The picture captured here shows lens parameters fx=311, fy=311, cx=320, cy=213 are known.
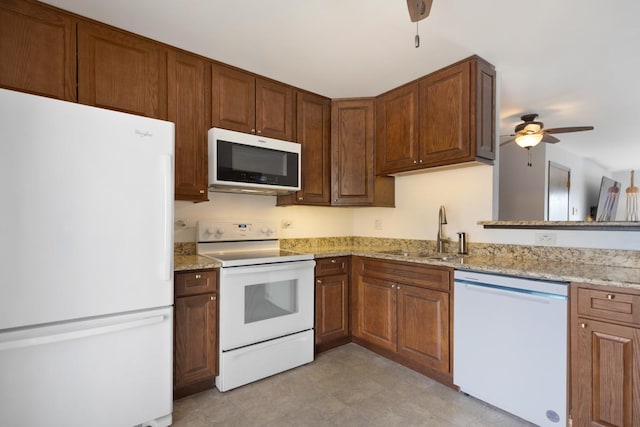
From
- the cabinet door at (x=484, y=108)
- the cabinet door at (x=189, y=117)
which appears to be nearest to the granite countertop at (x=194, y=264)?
the cabinet door at (x=189, y=117)

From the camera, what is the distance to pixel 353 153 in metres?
3.03

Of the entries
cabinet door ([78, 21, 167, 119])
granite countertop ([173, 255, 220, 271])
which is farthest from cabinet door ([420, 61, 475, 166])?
cabinet door ([78, 21, 167, 119])

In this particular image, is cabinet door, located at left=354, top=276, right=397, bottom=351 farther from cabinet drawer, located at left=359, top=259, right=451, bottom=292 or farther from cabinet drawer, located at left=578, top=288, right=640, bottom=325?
cabinet drawer, located at left=578, top=288, right=640, bottom=325

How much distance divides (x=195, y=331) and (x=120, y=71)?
1.72m

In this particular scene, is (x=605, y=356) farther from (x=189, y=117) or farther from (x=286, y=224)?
(x=189, y=117)

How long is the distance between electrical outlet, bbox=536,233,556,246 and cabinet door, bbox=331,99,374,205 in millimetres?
1359

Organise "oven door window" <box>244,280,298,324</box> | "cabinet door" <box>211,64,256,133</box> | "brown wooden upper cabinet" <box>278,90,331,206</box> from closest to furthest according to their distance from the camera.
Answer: "oven door window" <box>244,280,298,324</box> < "cabinet door" <box>211,64,256,133</box> < "brown wooden upper cabinet" <box>278,90,331,206</box>

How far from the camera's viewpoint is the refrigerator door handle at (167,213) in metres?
1.71

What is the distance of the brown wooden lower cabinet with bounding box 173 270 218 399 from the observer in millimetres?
1951

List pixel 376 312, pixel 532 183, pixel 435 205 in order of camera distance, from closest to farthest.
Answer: pixel 376 312
pixel 435 205
pixel 532 183

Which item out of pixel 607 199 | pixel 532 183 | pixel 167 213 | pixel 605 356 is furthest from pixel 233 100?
pixel 532 183

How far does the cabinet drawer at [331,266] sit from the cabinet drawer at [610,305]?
5.48 ft

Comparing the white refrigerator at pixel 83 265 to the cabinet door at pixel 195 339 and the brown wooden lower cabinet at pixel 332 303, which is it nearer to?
the cabinet door at pixel 195 339

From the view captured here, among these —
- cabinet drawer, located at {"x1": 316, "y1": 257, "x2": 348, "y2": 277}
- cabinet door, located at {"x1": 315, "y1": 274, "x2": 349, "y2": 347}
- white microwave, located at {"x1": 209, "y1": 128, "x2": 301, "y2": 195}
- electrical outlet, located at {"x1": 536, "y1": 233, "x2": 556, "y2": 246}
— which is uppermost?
white microwave, located at {"x1": 209, "y1": 128, "x2": 301, "y2": 195}
